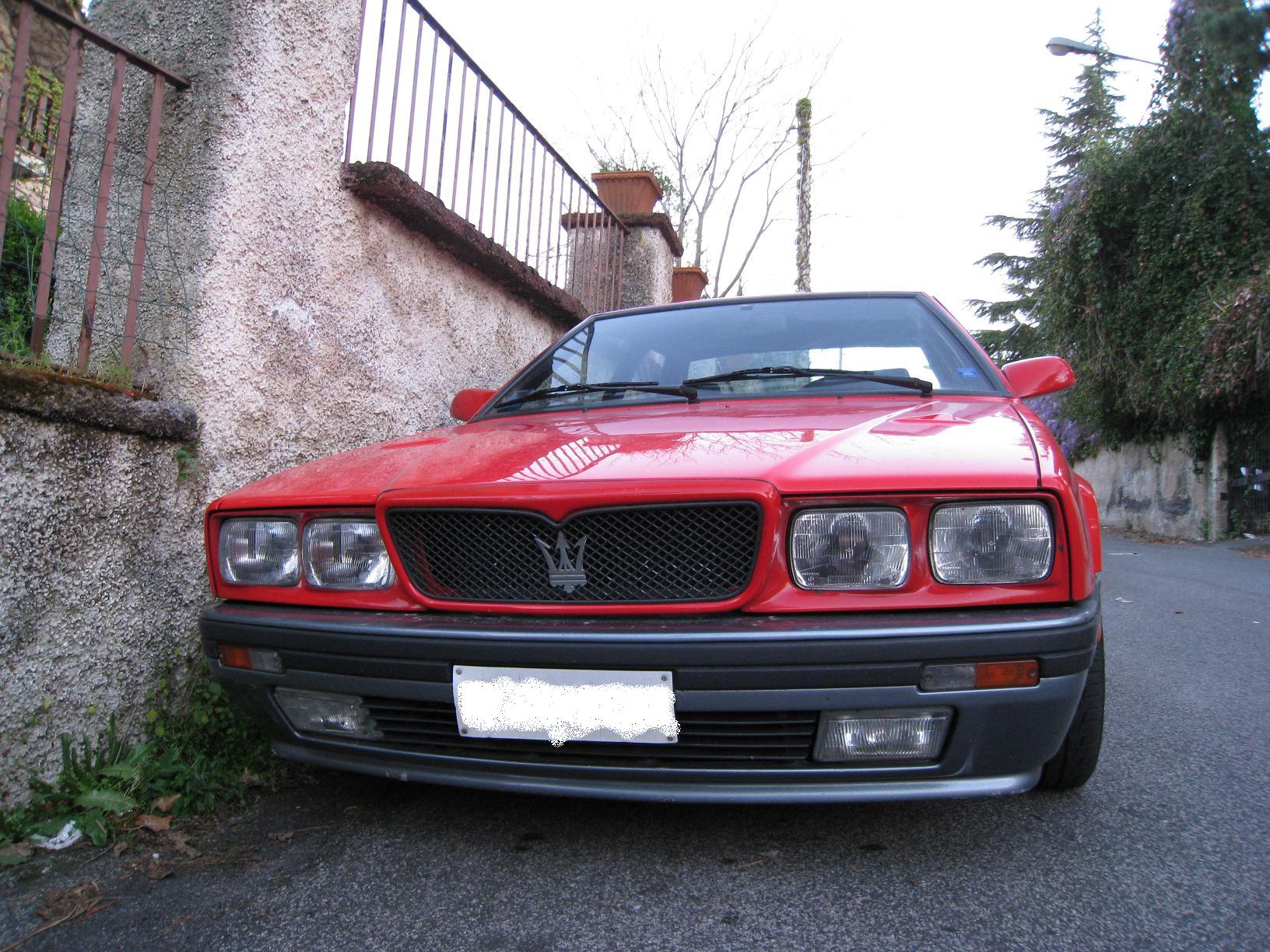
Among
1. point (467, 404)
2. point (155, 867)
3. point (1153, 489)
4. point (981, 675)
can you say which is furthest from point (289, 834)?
point (1153, 489)

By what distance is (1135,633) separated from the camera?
4.36 m

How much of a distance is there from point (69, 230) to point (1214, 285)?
14.2 m

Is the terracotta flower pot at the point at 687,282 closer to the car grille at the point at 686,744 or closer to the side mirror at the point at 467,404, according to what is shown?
the side mirror at the point at 467,404

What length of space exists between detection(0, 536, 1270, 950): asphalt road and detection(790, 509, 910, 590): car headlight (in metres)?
0.60

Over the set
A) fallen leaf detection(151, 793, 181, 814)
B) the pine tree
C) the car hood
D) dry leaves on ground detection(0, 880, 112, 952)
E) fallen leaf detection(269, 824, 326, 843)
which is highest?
the pine tree

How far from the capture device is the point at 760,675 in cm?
150

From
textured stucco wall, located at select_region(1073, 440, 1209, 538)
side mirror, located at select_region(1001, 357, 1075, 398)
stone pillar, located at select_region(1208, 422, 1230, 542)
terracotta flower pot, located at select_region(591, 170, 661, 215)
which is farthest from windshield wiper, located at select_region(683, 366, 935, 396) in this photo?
stone pillar, located at select_region(1208, 422, 1230, 542)

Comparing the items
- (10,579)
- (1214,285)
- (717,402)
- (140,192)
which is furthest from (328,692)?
(1214,285)

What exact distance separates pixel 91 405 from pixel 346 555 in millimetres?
807

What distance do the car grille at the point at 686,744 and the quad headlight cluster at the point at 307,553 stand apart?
0.91 ft

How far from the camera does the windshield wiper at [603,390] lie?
242cm

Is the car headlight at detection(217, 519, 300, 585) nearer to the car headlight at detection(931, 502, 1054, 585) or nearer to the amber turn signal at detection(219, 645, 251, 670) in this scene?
the amber turn signal at detection(219, 645, 251, 670)

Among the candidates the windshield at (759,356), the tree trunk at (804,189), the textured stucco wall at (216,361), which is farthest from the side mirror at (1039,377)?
the tree trunk at (804,189)

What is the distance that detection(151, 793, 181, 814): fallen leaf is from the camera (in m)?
2.03
